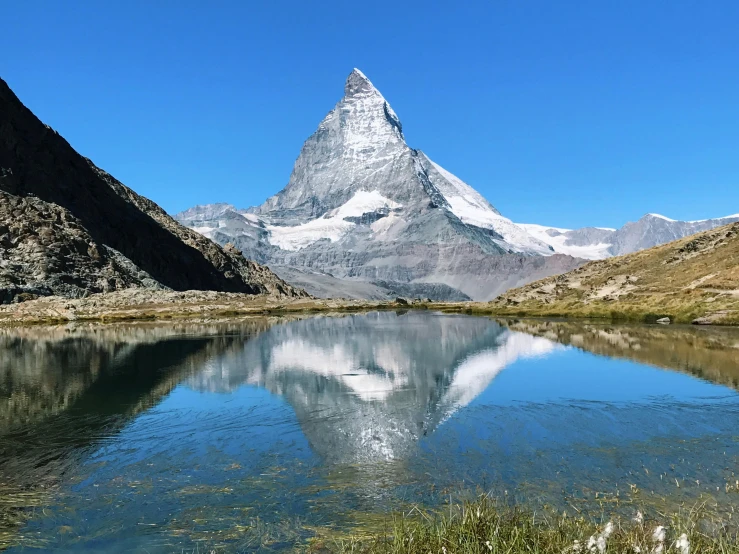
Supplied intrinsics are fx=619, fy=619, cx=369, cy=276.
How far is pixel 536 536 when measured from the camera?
12398 mm

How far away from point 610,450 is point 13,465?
20051 millimetres

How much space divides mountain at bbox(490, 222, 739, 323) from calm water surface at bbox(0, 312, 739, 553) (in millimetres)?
43023

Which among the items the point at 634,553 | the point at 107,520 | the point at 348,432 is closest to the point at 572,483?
the point at 634,553

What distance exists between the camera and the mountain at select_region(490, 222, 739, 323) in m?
89.7

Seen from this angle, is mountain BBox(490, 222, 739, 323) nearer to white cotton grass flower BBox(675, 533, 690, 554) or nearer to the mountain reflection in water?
the mountain reflection in water

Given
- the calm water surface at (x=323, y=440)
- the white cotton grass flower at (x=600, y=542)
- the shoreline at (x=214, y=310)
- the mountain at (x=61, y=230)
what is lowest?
the calm water surface at (x=323, y=440)

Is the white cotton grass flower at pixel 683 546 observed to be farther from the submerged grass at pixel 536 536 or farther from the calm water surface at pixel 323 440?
the calm water surface at pixel 323 440

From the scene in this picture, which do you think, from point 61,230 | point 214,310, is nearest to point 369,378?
point 214,310

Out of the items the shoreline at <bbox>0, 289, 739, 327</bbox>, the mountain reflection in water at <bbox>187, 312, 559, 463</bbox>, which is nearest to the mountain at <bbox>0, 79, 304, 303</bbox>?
the shoreline at <bbox>0, 289, 739, 327</bbox>

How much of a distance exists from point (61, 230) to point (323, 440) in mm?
149948

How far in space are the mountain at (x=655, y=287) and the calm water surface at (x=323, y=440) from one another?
43.0 metres

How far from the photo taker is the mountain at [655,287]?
294ft

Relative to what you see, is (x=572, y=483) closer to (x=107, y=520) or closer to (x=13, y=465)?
(x=107, y=520)

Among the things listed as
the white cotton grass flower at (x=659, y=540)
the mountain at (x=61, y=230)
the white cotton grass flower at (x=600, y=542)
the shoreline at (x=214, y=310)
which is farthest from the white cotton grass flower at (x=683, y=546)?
the mountain at (x=61, y=230)
